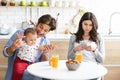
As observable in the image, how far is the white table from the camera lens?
2.37m

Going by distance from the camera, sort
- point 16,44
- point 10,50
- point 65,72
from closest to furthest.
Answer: point 65,72, point 16,44, point 10,50

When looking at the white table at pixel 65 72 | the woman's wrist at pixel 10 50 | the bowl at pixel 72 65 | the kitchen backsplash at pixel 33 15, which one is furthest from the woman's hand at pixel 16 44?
the kitchen backsplash at pixel 33 15

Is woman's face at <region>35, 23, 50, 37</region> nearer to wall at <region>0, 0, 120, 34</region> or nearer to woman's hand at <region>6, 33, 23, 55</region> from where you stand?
woman's hand at <region>6, 33, 23, 55</region>

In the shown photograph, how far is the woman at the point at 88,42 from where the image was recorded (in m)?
3.11

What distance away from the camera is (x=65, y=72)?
253 cm

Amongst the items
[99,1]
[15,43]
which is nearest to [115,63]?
[99,1]

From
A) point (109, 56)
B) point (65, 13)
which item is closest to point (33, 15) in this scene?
point (65, 13)

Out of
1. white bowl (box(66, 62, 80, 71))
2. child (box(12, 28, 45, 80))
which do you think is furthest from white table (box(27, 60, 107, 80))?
child (box(12, 28, 45, 80))

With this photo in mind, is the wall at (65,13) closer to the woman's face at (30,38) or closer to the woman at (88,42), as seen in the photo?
the woman at (88,42)

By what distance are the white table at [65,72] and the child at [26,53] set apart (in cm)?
22

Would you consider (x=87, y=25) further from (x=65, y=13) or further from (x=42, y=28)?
(x=65, y=13)

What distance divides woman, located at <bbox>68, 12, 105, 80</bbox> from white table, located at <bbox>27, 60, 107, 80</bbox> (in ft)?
0.99

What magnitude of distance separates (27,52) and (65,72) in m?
0.59

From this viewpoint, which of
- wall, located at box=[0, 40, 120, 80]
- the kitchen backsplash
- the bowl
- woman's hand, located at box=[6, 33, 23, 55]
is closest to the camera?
the bowl
